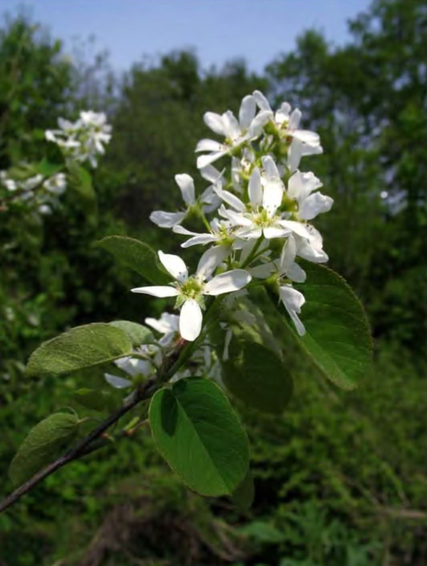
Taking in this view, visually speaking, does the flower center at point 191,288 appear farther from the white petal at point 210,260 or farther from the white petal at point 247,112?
the white petal at point 247,112

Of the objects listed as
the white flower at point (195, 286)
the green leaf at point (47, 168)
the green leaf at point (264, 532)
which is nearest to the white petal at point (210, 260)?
the white flower at point (195, 286)

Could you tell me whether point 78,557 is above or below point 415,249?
below

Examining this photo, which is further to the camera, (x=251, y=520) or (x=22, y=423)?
(x=251, y=520)

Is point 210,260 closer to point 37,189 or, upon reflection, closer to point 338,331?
point 338,331

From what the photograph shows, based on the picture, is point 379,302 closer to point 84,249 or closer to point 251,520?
point 84,249

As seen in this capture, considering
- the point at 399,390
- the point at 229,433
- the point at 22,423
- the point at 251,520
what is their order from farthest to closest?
the point at 399,390 → the point at 251,520 → the point at 22,423 → the point at 229,433

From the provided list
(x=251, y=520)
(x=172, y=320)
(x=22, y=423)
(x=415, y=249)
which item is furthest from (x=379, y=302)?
(x=172, y=320)
